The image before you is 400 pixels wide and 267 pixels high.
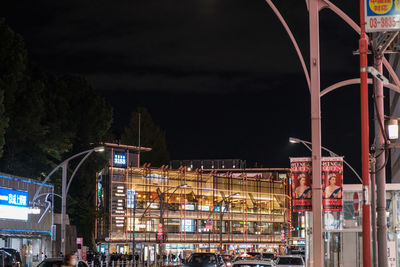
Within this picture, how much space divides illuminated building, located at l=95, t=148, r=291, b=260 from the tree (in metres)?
15.1

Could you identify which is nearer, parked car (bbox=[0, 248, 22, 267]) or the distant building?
parked car (bbox=[0, 248, 22, 267])

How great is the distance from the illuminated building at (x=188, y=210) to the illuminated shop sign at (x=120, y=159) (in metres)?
0.32

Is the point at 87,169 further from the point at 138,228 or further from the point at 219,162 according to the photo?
the point at 219,162

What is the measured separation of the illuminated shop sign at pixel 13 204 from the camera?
49656 mm

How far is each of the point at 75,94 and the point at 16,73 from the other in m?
14.2

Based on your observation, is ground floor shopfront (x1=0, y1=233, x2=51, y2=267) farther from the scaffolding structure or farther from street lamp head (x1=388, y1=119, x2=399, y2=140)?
street lamp head (x1=388, y1=119, x2=399, y2=140)

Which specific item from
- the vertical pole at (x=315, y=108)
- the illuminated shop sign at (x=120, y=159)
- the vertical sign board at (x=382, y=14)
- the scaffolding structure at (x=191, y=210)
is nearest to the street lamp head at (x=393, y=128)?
the vertical pole at (x=315, y=108)

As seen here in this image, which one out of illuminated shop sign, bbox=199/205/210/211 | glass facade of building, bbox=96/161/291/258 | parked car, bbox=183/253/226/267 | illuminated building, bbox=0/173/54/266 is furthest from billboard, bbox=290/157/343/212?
illuminated shop sign, bbox=199/205/210/211

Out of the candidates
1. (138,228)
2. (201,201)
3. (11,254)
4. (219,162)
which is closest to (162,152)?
(201,201)

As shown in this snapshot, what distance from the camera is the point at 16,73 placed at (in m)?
57.0

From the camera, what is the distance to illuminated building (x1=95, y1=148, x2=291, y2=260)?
96.7 m

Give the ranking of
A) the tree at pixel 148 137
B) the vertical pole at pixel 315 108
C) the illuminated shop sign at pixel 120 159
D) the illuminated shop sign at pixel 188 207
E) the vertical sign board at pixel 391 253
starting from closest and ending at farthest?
the vertical pole at pixel 315 108
the vertical sign board at pixel 391 253
the illuminated shop sign at pixel 120 159
the illuminated shop sign at pixel 188 207
the tree at pixel 148 137

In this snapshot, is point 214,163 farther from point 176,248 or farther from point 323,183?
point 323,183

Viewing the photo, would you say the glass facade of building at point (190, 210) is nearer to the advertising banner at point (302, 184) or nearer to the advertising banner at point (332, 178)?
the advertising banner at point (332, 178)
